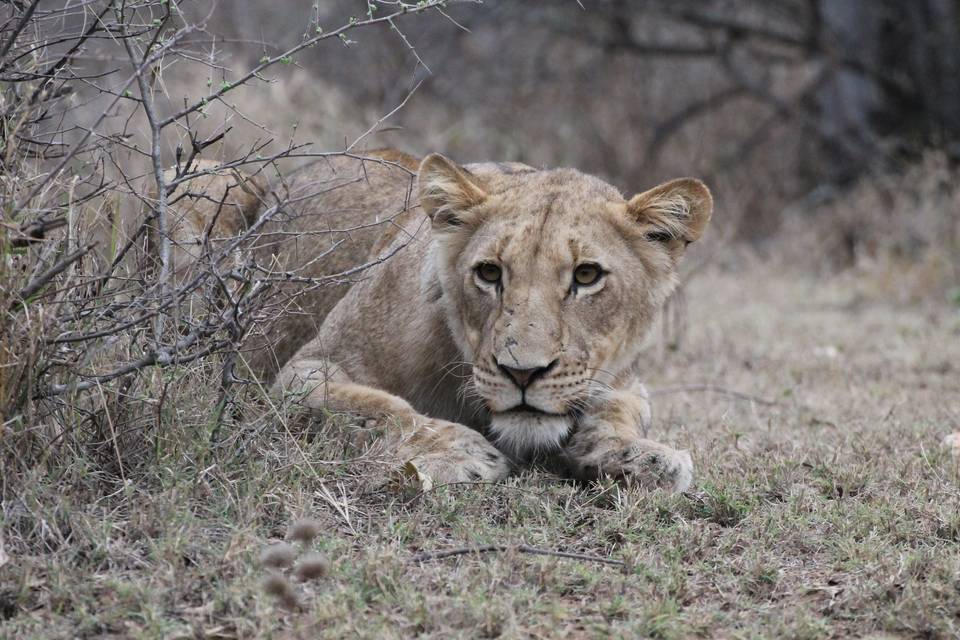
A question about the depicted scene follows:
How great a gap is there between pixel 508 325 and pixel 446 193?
26.9 inches

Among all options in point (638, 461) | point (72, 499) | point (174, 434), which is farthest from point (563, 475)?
point (72, 499)

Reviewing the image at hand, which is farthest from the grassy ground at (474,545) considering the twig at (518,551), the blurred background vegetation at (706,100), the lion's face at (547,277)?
the blurred background vegetation at (706,100)

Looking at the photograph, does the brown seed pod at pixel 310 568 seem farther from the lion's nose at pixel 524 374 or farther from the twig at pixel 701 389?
the twig at pixel 701 389

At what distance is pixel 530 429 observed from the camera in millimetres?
3766

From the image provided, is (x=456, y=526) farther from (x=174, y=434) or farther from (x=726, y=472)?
(x=726, y=472)

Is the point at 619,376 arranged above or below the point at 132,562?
above

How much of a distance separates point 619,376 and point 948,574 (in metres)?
1.41

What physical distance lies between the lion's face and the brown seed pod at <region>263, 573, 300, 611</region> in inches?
44.4

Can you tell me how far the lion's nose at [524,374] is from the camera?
3.67 meters

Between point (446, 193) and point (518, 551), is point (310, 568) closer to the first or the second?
point (518, 551)

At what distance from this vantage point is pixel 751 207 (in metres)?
12.3

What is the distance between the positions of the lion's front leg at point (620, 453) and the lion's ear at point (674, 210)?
0.59 metres

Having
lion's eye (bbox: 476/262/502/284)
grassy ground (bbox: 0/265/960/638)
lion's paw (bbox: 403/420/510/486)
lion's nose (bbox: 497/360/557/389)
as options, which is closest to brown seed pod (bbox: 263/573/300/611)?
grassy ground (bbox: 0/265/960/638)

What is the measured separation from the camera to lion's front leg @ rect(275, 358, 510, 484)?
12.4 feet
